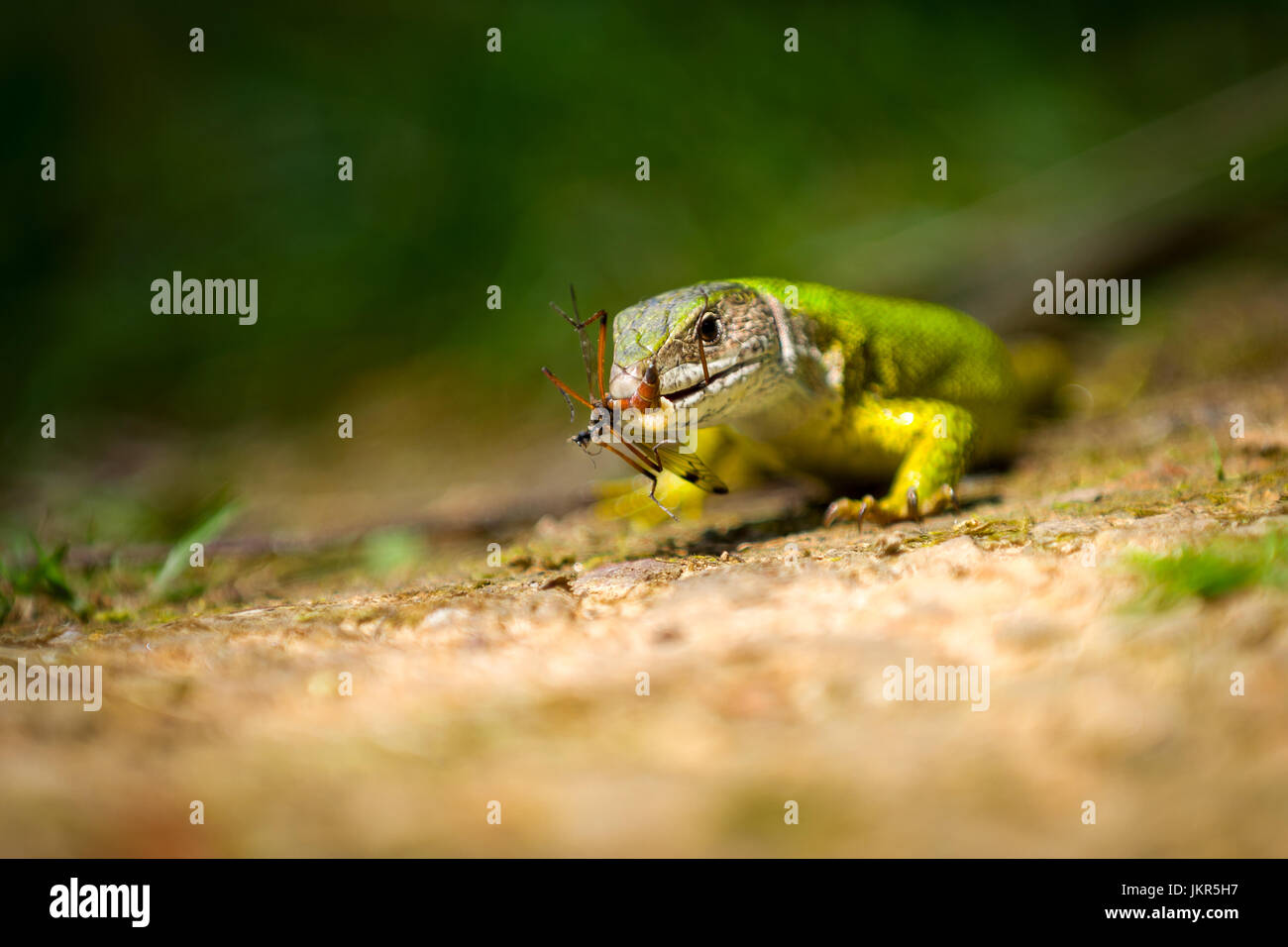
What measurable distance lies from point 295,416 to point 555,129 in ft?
12.8

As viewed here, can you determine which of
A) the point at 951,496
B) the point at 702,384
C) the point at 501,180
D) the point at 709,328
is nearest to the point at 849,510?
the point at 951,496

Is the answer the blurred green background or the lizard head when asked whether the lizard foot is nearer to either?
the lizard head

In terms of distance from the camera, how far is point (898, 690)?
194 cm

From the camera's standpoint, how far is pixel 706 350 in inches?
138

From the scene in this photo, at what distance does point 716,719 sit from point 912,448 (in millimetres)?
2243

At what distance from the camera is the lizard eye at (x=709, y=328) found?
138 inches

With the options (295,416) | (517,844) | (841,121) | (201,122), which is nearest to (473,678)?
(517,844)

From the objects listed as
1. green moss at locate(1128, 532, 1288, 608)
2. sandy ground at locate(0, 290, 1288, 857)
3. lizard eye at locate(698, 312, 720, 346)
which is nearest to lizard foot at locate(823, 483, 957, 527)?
sandy ground at locate(0, 290, 1288, 857)

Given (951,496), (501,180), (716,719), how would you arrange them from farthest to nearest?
(501,180) → (951,496) → (716,719)

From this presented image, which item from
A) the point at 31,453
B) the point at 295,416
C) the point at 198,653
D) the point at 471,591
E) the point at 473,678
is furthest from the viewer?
the point at 295,416

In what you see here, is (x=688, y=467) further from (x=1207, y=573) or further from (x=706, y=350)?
(x=1207, y=573)

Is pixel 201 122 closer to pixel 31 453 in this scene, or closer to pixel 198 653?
pixel 31 453

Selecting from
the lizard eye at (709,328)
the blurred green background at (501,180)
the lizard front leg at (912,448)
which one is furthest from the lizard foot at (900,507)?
the blurred green background at (501,180)

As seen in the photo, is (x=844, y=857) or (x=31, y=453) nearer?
(x=844, y=857)
